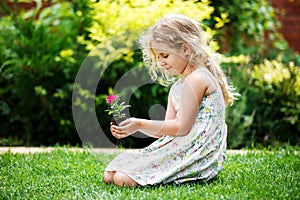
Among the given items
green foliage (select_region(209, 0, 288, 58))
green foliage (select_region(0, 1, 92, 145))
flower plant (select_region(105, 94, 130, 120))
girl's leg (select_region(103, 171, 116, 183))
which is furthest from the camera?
green foliage (select_region(209, 0, 288, 58))

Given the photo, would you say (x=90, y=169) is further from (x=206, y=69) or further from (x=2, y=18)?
(x=2, y=18)

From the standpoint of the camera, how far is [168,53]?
10.2 ft

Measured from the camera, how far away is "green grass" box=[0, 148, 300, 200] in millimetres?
2822

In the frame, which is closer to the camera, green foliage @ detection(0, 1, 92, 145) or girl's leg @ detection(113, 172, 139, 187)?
girl's leg @ detection(113, 172, 139, 187)

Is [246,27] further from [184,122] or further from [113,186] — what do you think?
[113,186]

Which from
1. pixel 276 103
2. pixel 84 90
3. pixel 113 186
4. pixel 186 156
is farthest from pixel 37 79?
pixel 186 156

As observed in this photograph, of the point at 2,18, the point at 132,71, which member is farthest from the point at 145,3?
the point at 2,18

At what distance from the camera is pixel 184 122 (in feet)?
9.96

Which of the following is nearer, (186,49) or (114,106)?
(114,106)

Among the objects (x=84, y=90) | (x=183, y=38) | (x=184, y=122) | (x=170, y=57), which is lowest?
(x=84, y=90)

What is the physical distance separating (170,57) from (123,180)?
2.59ft

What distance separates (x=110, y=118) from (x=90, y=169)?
1.66 meters

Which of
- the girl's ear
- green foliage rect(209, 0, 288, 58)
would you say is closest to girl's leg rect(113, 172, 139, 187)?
the girl's ear

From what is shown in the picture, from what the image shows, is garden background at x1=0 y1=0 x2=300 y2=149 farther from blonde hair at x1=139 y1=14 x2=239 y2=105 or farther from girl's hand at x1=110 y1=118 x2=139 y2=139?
girl's hand at x1=110 y1=118 x2=139 y2=139
